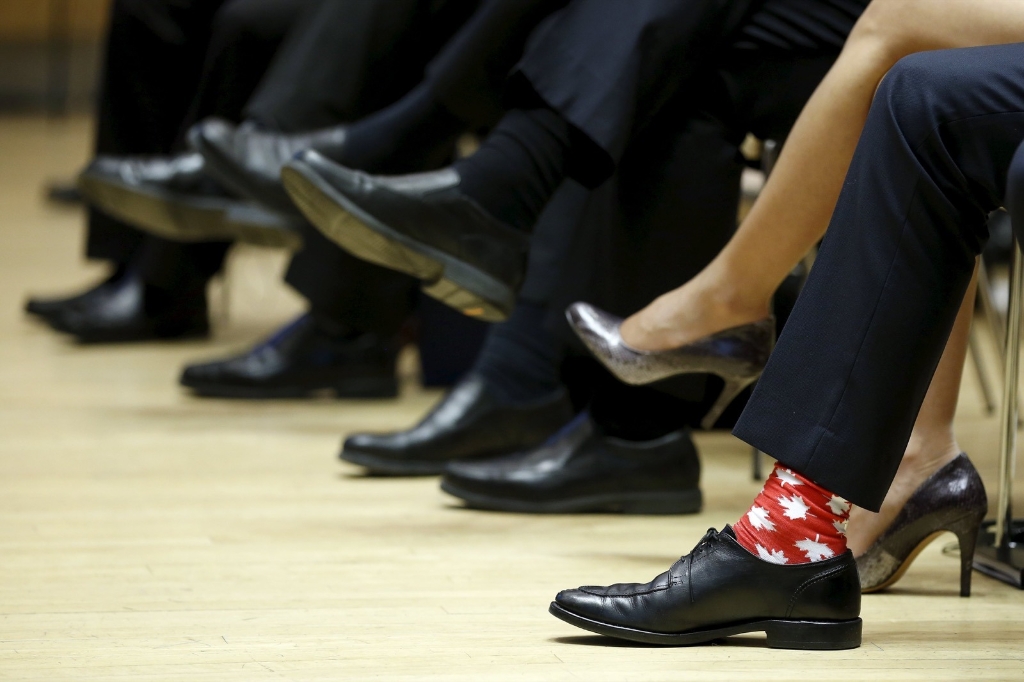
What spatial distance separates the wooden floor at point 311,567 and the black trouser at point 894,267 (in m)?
0.17

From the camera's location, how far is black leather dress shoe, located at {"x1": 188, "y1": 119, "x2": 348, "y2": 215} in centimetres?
166

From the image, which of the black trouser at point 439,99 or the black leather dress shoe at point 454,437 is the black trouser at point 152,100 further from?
the black leather dress shoe at point 454,437

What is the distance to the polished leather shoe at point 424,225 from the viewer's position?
51.2 inches

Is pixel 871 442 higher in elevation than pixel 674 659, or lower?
higher

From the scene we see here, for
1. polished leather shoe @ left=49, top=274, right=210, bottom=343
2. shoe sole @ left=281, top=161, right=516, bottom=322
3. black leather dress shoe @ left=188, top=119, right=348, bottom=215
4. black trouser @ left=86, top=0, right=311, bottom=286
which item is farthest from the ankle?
polished leather shoe @ left=49, top=274, right=210, bottom=343

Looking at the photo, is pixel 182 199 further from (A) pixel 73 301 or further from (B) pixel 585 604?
(B) pixel 585 604

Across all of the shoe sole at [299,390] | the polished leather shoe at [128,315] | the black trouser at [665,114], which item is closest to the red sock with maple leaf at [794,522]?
the black trouser at [665,114]

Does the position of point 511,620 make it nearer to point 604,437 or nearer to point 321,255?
point 604,437

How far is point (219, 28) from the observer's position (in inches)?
86.0

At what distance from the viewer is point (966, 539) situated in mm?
1087

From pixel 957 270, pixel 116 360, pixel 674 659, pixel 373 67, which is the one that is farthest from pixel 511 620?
pixel 116 360

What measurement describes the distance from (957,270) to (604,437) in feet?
1.91

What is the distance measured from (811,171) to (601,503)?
48 centimetres

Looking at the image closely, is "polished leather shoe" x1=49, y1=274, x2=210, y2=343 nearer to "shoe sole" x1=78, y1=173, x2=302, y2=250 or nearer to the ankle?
"shoe sole" x1=78, y1=173, x2=302, y2=250
